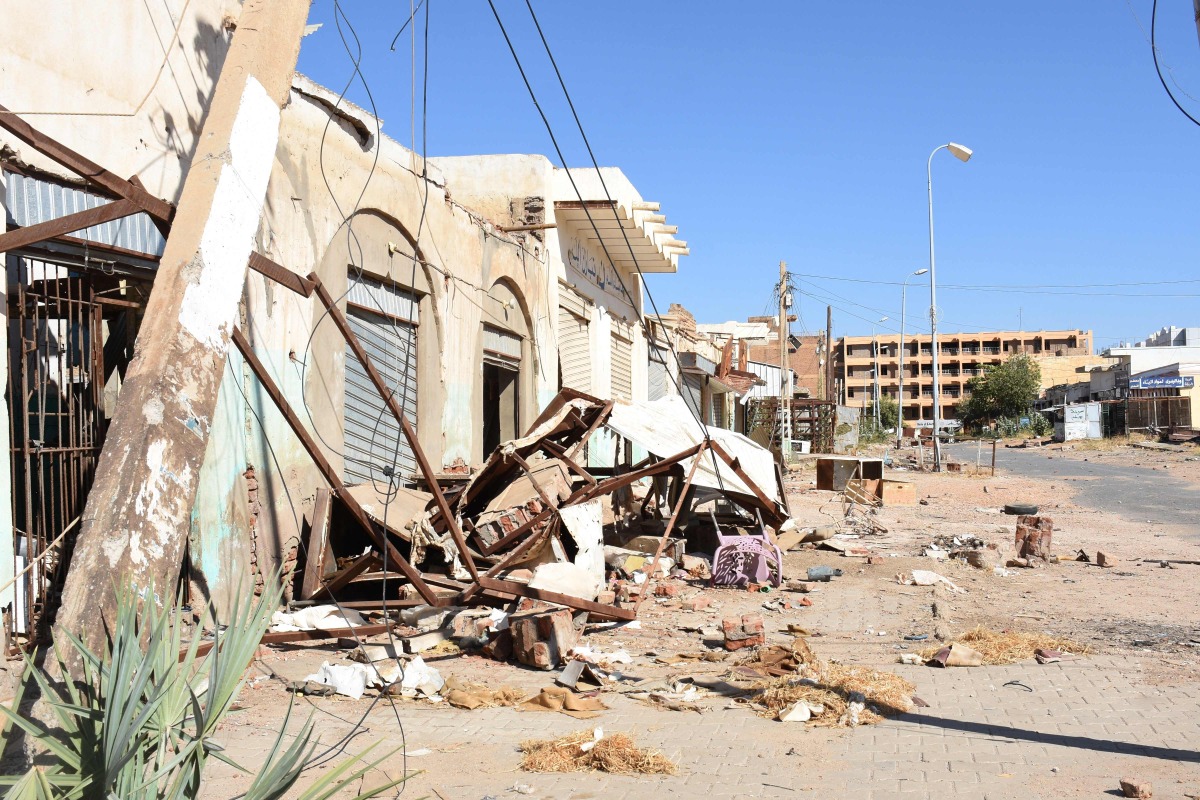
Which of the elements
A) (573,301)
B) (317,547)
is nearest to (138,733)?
(317,547)

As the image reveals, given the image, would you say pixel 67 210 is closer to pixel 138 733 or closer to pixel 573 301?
pixel 138 733

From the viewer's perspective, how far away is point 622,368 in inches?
914

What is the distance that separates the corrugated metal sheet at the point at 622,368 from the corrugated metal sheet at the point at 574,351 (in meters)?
2.29

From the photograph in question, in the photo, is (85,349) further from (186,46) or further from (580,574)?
(580,574)

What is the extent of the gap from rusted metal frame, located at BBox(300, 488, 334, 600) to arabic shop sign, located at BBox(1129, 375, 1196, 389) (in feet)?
206

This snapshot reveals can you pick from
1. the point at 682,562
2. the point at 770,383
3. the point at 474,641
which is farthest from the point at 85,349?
the point at 770,383

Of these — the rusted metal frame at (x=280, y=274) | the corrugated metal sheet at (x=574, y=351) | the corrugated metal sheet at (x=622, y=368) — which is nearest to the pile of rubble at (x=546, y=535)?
the rusted metal frame at (x=280, y=274)

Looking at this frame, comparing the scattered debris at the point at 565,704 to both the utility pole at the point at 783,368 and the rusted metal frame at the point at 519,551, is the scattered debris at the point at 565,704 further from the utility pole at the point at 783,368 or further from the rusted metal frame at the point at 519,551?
the utility pole at the point at 783,368

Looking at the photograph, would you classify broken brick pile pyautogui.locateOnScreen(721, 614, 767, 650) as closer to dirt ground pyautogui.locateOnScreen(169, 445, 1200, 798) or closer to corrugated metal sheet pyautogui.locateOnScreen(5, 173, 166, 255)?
dirt ground pyautogui.locateOnScreen(169, 445, 1200, 798)

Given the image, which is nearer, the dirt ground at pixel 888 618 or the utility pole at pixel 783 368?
the dirt ground at pixel 888 618

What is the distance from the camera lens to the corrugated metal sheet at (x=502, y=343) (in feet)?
45.7

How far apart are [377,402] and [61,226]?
567 centimetres

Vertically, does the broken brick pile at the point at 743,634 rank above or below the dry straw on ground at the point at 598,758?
above

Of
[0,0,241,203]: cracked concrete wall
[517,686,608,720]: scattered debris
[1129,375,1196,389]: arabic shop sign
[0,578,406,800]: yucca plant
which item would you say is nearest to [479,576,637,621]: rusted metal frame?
[517,686,608,720]: scattered debris
